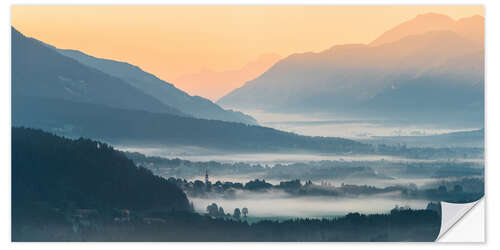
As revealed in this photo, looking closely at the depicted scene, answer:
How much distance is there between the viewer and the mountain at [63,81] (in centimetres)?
1070

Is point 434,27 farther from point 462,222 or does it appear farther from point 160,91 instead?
point 160,91

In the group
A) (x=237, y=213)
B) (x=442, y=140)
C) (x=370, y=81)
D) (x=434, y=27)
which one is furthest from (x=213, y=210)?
(x=434, y=27)

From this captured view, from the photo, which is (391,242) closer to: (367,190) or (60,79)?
(367,190)

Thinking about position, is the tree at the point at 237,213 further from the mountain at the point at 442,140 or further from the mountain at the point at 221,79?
the mountain at the point at 442,140

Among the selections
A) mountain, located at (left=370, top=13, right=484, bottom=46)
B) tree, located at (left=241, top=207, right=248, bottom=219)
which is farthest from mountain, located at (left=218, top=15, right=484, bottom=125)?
tree, located at (left=241, top=207, right=248, bottom=219)

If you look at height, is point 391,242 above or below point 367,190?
below

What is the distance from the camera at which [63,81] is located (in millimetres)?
11078

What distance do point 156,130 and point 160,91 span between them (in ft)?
2.03

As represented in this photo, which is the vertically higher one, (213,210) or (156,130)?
(156,130)

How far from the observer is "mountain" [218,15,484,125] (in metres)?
11.1

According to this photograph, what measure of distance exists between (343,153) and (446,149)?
1.39 metres

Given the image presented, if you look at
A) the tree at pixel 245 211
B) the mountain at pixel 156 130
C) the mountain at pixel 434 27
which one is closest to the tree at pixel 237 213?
the tree at pixel 245 211
